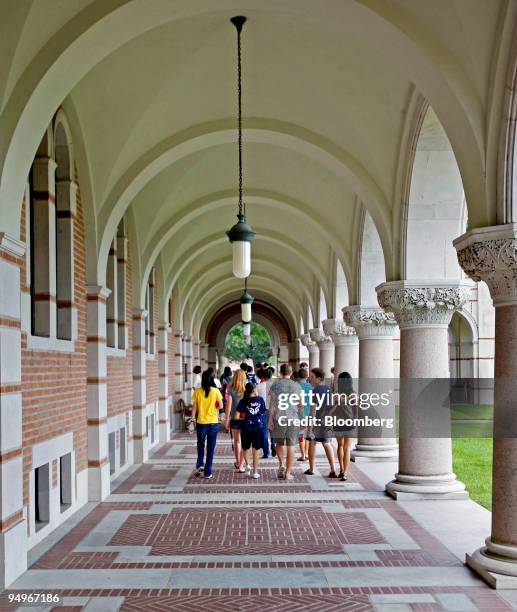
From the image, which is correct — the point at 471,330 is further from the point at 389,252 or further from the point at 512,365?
the point at 512,365

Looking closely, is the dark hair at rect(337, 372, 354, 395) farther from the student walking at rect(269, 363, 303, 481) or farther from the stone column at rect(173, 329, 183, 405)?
the stone column at rect(173, 329, 183, 405)

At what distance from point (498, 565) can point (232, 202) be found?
10598 millimetres

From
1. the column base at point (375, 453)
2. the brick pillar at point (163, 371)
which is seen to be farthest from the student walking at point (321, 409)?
the brick pillar at point (163, 371)

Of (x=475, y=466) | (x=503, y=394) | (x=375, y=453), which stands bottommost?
(x=475, y=466)

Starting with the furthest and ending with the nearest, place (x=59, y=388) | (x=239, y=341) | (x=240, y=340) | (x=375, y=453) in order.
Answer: (x=239, y=341), (x=240, y=340), (x=375, y=453), (x=59, y=388)

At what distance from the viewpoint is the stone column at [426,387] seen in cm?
928

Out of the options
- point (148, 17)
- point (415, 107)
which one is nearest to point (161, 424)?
point (415, 107)

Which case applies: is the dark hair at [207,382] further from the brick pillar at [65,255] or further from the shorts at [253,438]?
the brick pillar at [65,255]

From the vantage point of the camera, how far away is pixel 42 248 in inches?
314

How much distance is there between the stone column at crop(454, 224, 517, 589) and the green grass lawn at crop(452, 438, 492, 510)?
358 cm

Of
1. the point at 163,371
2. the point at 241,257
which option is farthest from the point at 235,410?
the point at 241,257

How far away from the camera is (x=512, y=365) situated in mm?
5941

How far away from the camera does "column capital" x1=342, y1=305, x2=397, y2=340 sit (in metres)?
12.6

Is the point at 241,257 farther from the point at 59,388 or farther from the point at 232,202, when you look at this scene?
the point at 232,202
